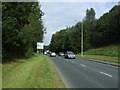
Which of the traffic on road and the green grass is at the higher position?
the green grass

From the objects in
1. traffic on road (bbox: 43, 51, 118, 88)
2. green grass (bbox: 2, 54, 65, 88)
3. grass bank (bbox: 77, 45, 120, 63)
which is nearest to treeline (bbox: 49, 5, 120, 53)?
grass bank (bbox: 77, 45, 120, 63)

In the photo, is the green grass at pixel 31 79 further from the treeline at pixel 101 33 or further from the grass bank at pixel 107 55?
the treeline at pixel 101 33

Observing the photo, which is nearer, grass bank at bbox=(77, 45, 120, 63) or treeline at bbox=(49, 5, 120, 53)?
grass bank at bbox=(77, 45, 120, 63)

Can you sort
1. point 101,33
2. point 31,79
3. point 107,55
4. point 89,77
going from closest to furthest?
point 31,79
point 89,77
point 107,55
point 101,33

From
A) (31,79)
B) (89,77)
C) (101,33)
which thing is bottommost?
(89,77)

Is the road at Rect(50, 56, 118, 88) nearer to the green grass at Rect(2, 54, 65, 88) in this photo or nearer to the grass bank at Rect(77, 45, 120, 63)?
the green grass at Rect(2, 54, 65, 88)

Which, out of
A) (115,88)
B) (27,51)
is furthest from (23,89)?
(27,51)

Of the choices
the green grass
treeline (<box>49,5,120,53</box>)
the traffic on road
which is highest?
treeline (<box>49,5,120,53</box>)

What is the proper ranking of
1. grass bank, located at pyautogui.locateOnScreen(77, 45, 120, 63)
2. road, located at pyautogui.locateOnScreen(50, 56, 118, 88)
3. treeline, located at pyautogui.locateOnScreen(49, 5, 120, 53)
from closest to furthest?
road, located at pyautogui.locateOnScreen(50, 56, 118, 88) → grass bank, located at pyautogui.locateOnScreen(77, 45, 120, 63) → treeline, located at pyautogui.locateOnScreen(49, 5, 120, 53)

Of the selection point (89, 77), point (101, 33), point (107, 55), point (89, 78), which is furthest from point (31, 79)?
point (101, 33)

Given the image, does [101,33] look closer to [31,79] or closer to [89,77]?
[89,77]

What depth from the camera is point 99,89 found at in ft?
36.3

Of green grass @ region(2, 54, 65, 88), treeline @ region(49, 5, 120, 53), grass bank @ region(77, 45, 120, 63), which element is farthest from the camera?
treeline @ region(49, 5, 120, 53)

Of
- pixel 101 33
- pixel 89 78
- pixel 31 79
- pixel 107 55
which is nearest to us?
pixel 31 79
